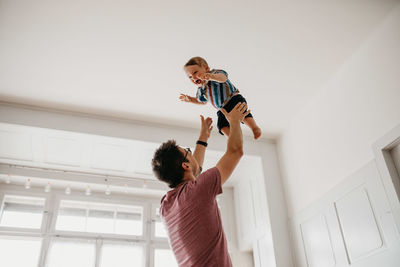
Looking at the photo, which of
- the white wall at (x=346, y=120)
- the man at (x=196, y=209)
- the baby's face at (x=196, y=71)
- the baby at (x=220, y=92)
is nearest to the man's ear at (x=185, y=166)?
the man at (x=196, y=209)

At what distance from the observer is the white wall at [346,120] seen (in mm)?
2861

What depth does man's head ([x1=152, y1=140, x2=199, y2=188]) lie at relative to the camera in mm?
1563

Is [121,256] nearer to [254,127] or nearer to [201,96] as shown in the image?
[201,96]

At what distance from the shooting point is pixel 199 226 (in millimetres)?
1355

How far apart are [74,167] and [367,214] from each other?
10.9ft

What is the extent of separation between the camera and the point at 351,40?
3.15 m

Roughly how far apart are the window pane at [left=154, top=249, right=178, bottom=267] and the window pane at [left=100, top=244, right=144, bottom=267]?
0.19 meters

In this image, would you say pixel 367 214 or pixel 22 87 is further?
pixel 22 87

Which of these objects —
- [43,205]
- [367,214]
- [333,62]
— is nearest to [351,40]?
[333,62]

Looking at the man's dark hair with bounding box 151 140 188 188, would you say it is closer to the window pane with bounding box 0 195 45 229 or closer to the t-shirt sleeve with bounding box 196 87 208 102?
the t-shirt sleeve with bounding box 196 87 208 102

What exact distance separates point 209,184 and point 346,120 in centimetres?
233

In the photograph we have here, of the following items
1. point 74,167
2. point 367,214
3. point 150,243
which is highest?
point 74,167

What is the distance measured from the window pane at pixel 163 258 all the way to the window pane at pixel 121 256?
19 centimetres

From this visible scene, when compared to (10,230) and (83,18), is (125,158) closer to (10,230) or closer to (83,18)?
(10,230)
